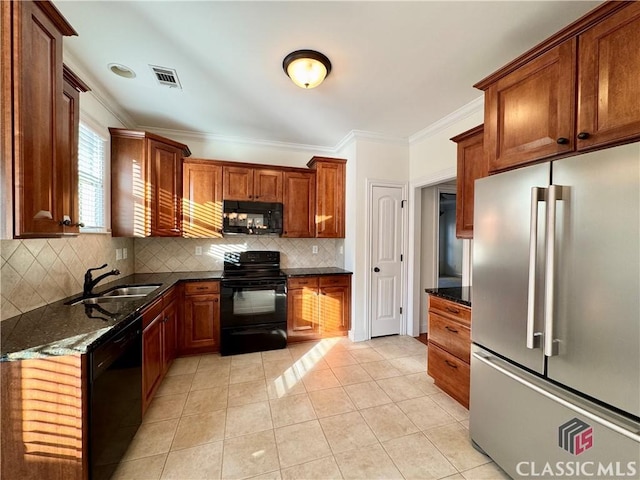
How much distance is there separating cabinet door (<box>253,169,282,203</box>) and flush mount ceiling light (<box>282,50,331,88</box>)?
153cm

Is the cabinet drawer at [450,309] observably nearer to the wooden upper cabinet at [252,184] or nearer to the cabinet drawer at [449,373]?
the cabinet drawer at [449,373]

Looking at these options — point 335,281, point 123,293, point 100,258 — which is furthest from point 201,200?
point 335,281

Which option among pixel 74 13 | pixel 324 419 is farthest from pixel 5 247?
pixel 324 419

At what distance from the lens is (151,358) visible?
2.03 meters

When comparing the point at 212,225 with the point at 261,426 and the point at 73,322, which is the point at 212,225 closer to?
the point at 73,322

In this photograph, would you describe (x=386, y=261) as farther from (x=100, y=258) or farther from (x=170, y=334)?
(x=100, y=258)

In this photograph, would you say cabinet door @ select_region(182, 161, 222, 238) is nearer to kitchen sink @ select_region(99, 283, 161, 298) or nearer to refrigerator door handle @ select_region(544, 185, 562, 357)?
kitchen sink @ select_region(99, 283, 161, 298)

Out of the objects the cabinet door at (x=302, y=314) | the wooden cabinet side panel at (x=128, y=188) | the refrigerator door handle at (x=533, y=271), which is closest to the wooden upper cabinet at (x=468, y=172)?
the refrigerator door handle at (x=533, y=271)

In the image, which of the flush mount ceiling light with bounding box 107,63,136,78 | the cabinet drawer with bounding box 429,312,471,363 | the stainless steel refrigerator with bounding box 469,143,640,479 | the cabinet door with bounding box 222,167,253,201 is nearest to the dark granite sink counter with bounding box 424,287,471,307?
the cabinet drawer with bounding box 429,312,471,363

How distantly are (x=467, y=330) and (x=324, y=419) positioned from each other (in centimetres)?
132

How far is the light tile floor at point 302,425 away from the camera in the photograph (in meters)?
1.55

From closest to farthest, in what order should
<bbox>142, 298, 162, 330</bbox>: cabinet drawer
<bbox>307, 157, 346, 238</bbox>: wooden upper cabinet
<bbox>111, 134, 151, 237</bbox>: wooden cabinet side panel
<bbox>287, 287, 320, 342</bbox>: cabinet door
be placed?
1. <bbox>142, 298, 162, 330</bbox>: cabinet drawer
2. <bbox>111, 134, 151, 237</bbox>: wooden cabinet side panel
3. <bbox>287, 287, 320, 342</bbox>: cabinet door
4. <bbox>307, 157, 346, 238</bbox>: wooden upper cabinet

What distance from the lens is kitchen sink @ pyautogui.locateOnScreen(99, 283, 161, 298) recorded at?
241cm

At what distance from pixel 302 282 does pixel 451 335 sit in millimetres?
1811
